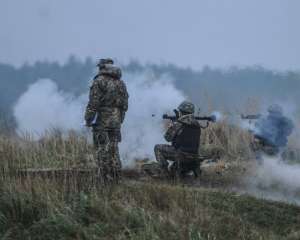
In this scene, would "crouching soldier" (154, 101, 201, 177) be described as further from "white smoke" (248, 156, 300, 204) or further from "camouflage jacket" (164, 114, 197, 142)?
"white smoke" (248, 156, 300, 204)

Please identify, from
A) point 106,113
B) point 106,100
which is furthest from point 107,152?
point 106,100

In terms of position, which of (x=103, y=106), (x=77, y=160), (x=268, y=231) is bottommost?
(x=268, y=231)

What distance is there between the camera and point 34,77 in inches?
992

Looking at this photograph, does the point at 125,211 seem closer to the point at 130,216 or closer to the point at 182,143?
the point at 130,216


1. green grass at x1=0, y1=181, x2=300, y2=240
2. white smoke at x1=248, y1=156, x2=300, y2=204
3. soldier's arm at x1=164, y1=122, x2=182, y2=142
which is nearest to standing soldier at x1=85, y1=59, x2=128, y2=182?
green grass at x1=0, y1=181, x2=300, y2=240

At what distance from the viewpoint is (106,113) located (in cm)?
1336

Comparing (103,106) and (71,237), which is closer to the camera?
(71,237)

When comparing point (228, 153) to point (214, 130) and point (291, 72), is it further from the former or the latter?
point (291, 72)

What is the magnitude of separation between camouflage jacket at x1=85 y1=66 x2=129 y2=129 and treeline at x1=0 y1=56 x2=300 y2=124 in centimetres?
1094

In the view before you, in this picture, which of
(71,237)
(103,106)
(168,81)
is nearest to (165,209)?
(71,237)

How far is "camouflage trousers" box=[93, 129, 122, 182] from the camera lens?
13.4 metres

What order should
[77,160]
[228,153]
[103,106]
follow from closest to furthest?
[103,106] → [77,160] → [228,153]

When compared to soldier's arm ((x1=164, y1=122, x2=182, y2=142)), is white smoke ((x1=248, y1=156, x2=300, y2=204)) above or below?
below

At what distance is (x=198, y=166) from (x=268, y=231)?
477 cm
